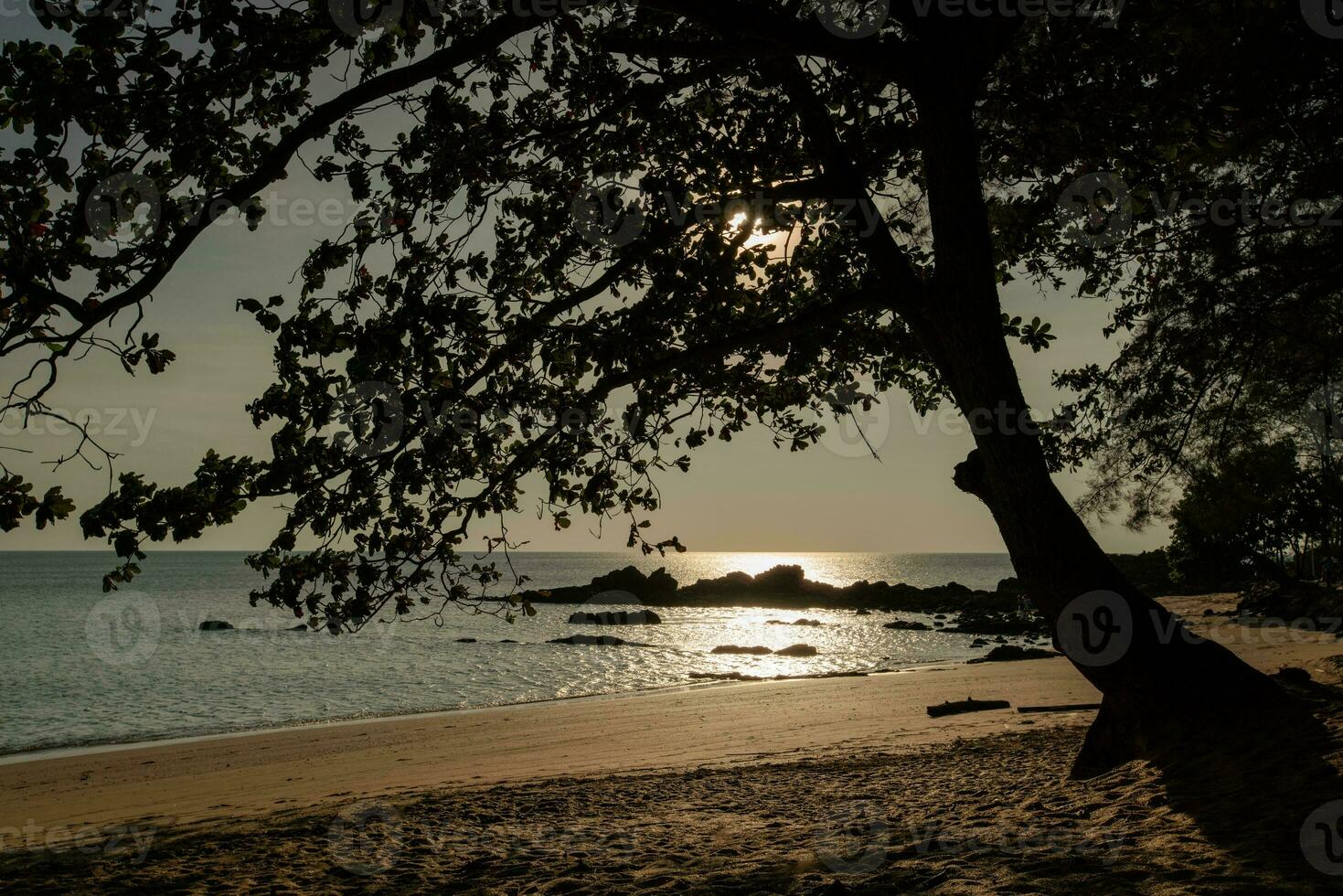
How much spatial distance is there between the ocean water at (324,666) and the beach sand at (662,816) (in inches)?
204

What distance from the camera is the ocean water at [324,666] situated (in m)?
23.1

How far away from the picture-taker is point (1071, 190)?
9141 mm

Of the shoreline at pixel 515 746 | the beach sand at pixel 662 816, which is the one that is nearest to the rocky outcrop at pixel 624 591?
the shoreline at pixel 515 746

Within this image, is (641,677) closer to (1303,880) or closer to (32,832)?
(32,832)

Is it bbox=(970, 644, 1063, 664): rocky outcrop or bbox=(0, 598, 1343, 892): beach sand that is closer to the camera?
bbox=(0, 598, 1343, 892): beach sand

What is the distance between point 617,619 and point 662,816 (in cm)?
5573

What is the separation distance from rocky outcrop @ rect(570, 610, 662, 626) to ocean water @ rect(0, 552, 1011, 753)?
148 cm

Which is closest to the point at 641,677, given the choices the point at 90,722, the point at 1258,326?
the point at 90,722

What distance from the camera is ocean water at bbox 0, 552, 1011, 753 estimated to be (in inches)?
910

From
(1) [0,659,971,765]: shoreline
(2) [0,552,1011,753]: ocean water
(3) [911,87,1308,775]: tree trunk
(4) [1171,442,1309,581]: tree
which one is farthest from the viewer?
(2) [0,552,1011,753]: ocean water

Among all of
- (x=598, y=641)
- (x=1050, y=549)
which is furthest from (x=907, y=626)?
(x=1050, y=549)

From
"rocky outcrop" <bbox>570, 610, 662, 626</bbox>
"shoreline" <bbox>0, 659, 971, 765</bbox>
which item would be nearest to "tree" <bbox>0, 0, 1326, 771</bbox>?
"shoreline" <bbox>0, 659, 971, 765</bbox>

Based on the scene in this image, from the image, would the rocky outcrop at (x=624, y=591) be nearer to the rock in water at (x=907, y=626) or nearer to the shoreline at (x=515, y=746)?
the rock in water at (x=907, y=626)

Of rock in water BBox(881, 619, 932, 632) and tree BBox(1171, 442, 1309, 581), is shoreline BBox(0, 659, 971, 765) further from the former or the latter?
rock in water BBox(881, 619, 932, 632)
